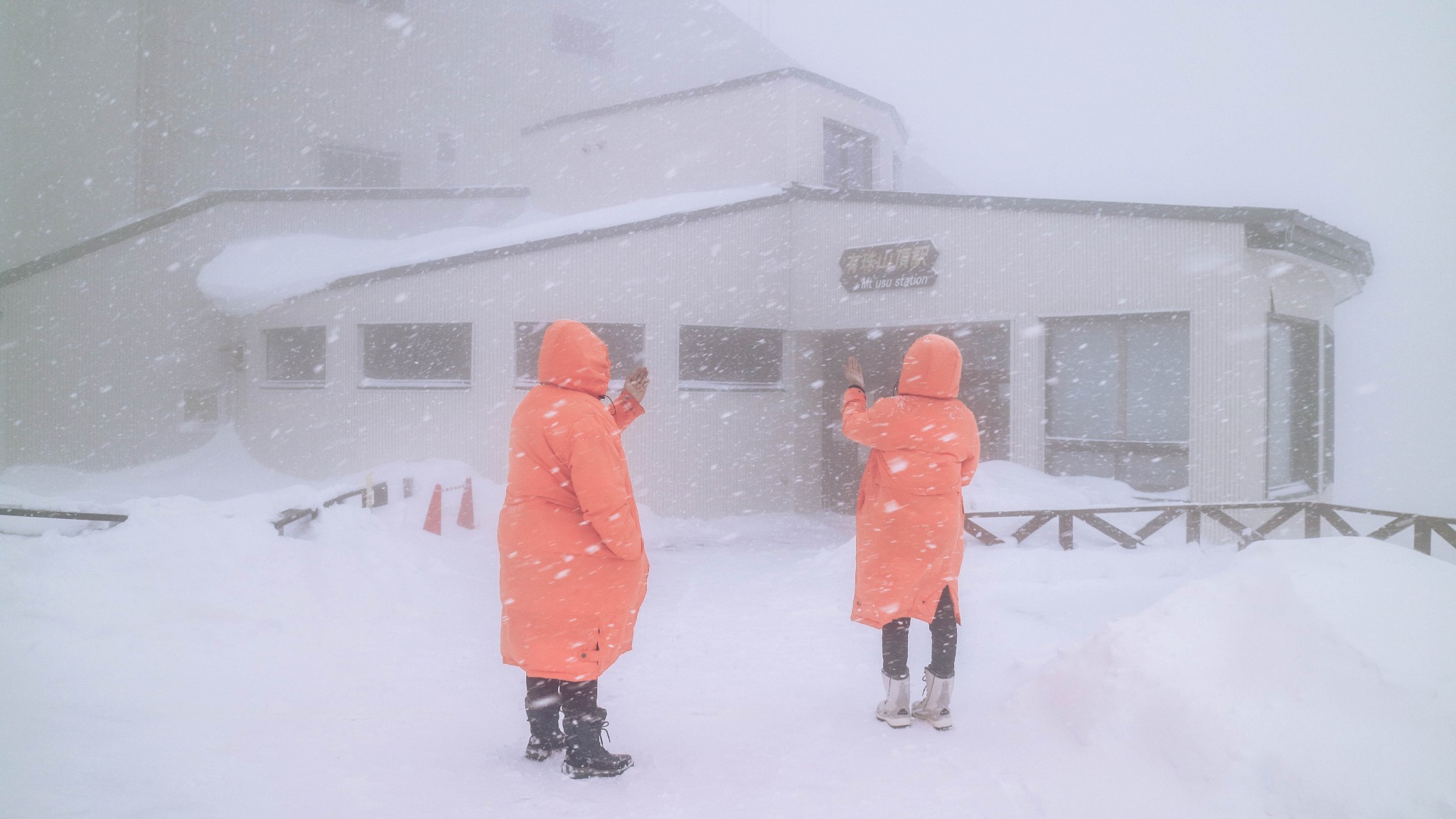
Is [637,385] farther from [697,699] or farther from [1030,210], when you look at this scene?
[1030,210]

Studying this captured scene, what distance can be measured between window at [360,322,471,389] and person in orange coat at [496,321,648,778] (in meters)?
9.37

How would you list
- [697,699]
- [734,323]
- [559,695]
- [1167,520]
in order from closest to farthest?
[559,695], [697,699], [1167,520], [734,323]

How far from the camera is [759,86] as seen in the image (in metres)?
14.8

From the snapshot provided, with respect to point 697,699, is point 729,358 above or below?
above

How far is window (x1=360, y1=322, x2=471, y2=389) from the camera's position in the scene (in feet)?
40.0

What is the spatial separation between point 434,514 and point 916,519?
24.0ft

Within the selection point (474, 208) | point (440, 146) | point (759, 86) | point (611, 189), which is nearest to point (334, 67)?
point (440, 146)

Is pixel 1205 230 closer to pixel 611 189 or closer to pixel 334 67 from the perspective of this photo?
pixel 611 189

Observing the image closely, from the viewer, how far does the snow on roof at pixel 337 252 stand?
12.5 metres

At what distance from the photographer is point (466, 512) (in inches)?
415

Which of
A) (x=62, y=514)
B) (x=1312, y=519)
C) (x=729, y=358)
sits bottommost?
(x=1312, y=519)

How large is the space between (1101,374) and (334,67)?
55.6ft

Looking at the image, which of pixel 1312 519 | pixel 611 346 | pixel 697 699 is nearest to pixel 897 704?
pixel 697 699

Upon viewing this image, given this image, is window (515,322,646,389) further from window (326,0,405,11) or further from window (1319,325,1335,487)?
window (326,0,405,11)
